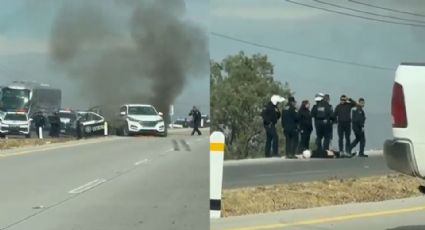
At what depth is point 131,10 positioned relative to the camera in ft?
10.7

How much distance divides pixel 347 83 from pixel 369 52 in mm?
351

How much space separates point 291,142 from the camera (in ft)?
20.6

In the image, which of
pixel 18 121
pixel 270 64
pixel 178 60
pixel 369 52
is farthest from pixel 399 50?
pixel 18 121

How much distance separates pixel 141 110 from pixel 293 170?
3.67m

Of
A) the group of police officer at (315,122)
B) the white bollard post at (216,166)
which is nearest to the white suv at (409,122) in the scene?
the group of police officer at (315,122)

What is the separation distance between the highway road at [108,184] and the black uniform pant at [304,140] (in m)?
2.76

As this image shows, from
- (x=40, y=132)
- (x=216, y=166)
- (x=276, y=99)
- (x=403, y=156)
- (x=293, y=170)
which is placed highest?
(x=276, y=99)

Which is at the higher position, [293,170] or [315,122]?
[315,122]

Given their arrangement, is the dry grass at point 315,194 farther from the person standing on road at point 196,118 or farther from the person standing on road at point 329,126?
the person standing on road at point 196,118

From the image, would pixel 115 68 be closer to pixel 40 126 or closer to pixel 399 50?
pixel 40 126

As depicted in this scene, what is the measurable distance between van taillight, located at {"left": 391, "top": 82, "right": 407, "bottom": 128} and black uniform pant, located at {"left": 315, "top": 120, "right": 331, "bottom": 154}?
138 cm

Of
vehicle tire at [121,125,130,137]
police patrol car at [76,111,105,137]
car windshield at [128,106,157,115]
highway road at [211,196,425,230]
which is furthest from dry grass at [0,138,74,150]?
highway road at [211,196,425,230]

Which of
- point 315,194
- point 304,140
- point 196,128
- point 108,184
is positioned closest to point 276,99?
point 304,140

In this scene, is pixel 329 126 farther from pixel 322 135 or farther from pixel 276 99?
pixel 276 99
